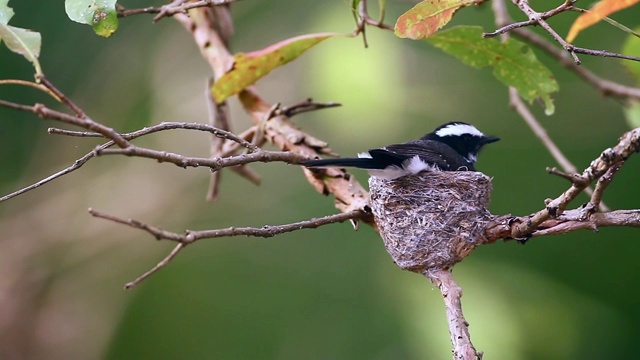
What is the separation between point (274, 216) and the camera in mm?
4996

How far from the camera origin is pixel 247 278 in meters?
5.23

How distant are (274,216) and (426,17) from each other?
3.34 meters

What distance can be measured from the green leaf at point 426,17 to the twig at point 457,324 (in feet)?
1.90

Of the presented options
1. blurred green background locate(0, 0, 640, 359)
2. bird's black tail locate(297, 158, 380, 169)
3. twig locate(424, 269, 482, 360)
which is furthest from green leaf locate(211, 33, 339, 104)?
blurred green background locate(0, 0, 640, 359)

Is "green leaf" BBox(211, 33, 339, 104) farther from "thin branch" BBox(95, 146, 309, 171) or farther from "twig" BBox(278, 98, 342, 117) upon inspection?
"thin branch" BBox(95, 146, 309, 171)

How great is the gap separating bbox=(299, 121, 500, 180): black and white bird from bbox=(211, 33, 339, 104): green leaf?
16.0 inches

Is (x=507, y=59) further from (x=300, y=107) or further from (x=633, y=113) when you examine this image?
(x=300, y=107)

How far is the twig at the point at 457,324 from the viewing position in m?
1.54

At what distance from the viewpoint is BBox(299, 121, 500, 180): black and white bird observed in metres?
2.42

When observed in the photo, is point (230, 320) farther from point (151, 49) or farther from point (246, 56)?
point (246, 56)

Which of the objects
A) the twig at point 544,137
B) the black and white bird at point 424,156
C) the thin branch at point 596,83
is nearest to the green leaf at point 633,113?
the thin branch at point 596,83

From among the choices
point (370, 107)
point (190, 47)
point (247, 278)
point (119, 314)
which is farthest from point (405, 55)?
point (119, 314)

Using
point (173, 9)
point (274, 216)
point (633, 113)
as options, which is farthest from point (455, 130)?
point (274, 216)

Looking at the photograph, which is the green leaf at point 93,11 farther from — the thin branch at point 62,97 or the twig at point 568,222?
the twig at point 568,222
